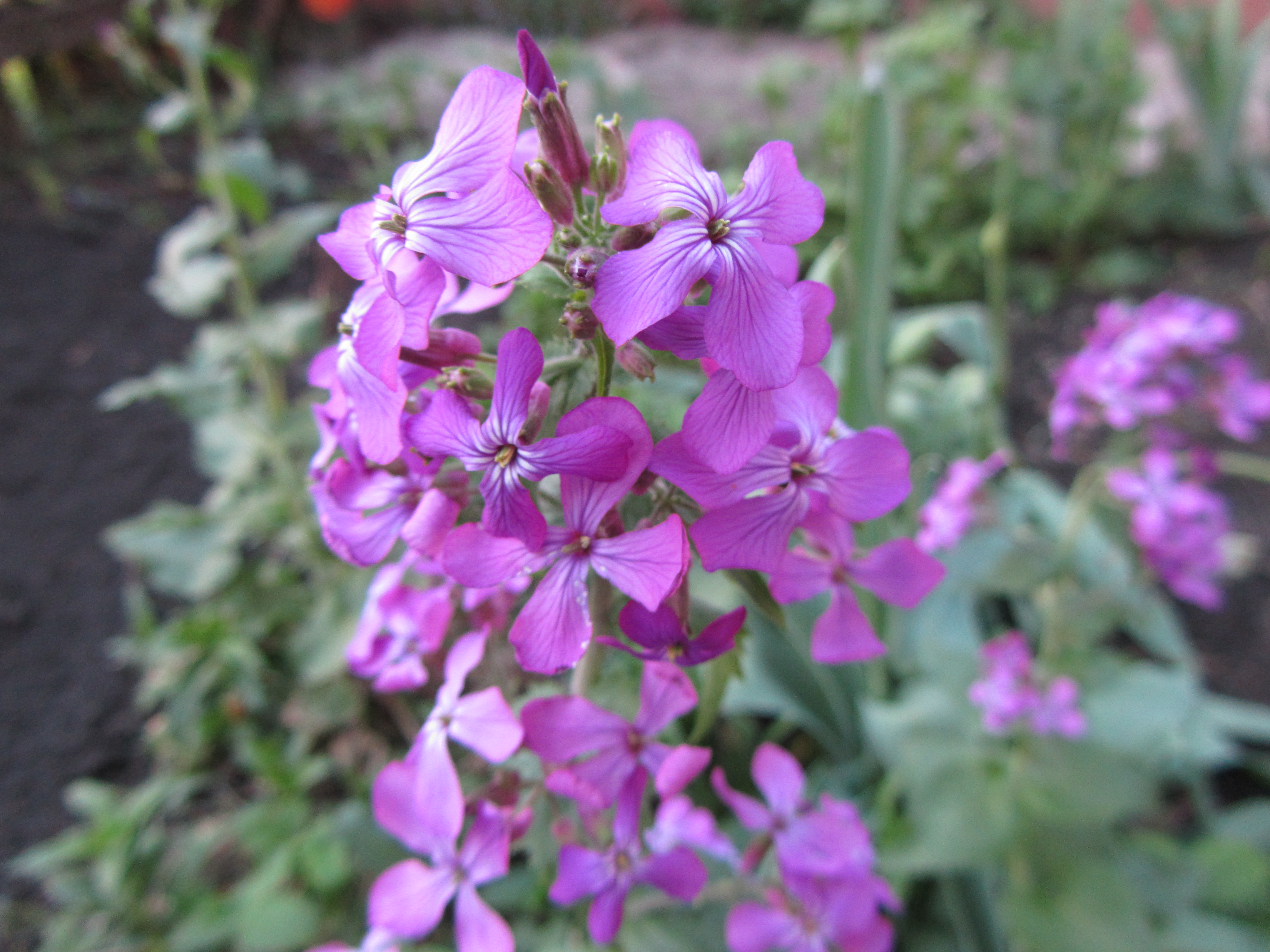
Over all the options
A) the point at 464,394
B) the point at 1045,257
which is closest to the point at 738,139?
the point at 1045,257

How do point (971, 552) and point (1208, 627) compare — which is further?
point (1208, 627)

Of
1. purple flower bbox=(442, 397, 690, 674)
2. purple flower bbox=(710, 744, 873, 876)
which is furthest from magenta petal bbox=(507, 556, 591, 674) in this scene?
purple flower bbox=(710, 744, 873, 876)

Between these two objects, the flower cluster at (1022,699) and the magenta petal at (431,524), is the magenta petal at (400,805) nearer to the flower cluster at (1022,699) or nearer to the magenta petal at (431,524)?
the magenta petal at (431,524)

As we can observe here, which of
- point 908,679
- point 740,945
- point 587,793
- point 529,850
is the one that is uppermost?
point 587,793

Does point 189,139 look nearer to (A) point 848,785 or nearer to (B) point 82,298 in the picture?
(B) point 82,298

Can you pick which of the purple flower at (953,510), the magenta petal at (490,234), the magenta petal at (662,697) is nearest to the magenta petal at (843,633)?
the magenta petal at (662,697)

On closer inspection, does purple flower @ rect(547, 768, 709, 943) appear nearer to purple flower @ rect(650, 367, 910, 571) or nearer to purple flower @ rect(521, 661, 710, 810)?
purple flower @ rect(521, 661, 710, 810)

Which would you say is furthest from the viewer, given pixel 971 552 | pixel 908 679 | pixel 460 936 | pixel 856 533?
pixel 908 679
